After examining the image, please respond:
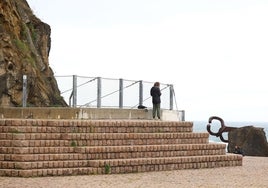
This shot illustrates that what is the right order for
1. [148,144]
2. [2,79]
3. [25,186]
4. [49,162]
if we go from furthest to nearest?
[2,79] < [148,144] < [49,162] < [25,186]

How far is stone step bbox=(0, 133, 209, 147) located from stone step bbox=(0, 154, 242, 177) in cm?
69

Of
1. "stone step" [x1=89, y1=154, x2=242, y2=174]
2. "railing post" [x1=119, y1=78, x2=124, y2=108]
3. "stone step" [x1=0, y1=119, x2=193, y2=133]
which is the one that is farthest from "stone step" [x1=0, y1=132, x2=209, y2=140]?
"railing post" [x1=119, y1=78, x2=124, y2=108]

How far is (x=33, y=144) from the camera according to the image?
18.7 metres

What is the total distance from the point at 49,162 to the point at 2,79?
312 inches

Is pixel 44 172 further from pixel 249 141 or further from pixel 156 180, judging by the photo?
pixel 249 141

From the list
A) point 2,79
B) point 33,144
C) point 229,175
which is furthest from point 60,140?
point 2,79

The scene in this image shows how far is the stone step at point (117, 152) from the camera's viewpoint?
1852 centimetres

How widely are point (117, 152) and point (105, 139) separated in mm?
560

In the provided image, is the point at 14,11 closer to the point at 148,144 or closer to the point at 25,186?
the point at 148,144

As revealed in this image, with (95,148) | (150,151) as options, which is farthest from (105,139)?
(150,151)

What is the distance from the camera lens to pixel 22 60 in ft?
90.9

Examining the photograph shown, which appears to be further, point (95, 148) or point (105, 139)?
point (105, 139)

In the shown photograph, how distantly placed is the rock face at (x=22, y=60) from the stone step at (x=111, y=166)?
6768 millimetres

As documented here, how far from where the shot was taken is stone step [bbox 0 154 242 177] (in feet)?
59.7
